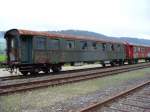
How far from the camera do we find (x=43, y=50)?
2005 cm

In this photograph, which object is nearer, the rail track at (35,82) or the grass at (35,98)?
the grass at (35,98)

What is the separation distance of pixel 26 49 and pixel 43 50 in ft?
4.38

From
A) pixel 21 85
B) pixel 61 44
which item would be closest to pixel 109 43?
pixel 61 44

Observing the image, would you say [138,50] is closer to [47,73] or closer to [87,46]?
[87,46]

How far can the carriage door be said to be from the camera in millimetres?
19016

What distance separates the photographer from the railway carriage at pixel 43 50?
62.3 ft

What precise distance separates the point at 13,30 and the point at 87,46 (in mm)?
8426

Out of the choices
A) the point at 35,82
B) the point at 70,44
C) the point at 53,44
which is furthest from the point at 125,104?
the point at 70,44

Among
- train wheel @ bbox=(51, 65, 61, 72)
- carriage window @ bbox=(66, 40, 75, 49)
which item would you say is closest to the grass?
train wheel @ bbox=(51, 65, 61, 72)

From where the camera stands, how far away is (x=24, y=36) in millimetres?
19094

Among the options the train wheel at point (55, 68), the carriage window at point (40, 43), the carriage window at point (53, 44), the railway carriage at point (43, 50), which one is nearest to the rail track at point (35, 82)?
the railway carriage at point (43, 50)

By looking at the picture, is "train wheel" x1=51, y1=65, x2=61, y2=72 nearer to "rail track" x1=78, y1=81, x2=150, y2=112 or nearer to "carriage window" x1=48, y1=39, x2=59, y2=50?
"carriage window" x1=48, y1=39, x2=59, y2=50

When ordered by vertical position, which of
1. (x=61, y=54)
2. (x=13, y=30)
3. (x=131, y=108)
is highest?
(x=13, y=30)

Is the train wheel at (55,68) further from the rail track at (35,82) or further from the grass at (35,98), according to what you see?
the grass at (35,98)
